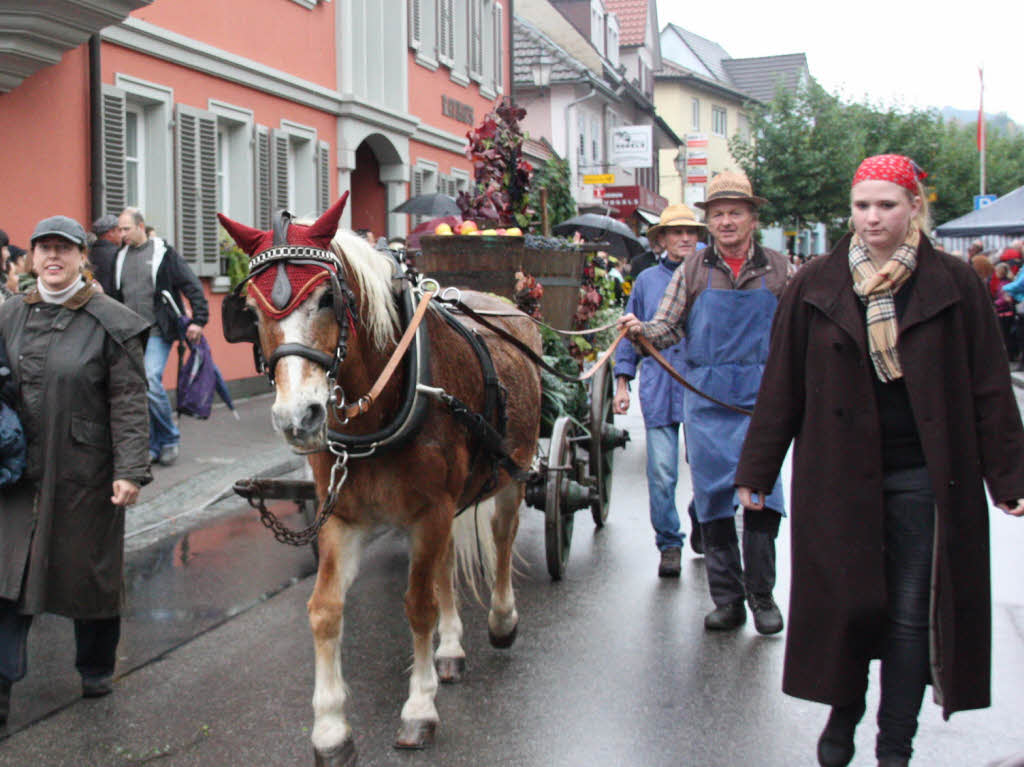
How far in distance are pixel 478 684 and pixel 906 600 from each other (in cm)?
194

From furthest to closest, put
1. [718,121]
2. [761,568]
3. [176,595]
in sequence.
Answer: [718,121]
[176,595]
[761,568]

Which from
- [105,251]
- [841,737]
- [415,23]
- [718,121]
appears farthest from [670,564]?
[718,121]

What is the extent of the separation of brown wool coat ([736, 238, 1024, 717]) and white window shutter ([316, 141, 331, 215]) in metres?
14.0

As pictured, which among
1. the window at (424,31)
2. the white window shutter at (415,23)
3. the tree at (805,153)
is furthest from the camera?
the tree at (805,153)

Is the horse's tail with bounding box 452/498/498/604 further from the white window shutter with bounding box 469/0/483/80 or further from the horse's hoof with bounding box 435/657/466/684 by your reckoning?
the white window shutter with bounding box 469/0/483/80

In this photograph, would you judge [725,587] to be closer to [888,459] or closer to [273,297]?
[888,459]

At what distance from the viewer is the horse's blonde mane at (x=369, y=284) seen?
405 centimetres

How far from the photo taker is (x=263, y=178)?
1553 cm

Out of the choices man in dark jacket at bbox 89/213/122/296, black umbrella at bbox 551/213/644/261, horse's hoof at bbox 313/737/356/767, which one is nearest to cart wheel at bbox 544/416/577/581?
horse's hoof at bbox 313/737/356/767

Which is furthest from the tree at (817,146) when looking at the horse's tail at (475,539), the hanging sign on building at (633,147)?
the horse's tail at (475,539)

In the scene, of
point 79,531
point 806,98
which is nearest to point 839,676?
point 79,531

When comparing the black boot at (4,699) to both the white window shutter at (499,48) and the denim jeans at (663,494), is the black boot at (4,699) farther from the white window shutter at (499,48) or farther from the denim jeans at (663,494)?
the white window shutter at (499,48)

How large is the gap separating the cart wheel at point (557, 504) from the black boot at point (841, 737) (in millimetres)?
2571

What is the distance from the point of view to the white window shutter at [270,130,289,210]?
15.8 metres
